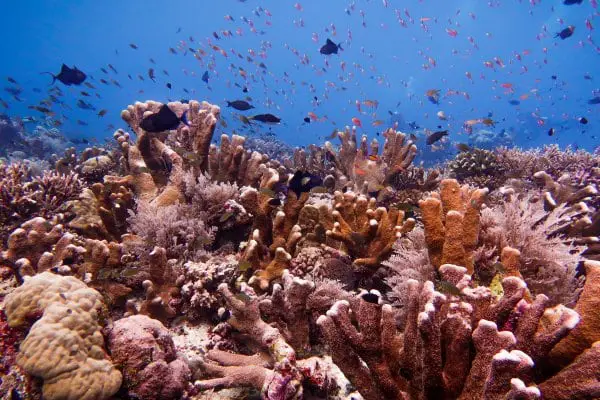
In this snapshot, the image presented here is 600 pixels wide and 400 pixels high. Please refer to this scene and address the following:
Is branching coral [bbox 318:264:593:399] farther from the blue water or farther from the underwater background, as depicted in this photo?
the blue water

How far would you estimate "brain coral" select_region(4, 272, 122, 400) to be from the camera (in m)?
2.24

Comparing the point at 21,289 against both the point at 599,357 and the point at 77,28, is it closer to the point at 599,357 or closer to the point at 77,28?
the point at 599,357

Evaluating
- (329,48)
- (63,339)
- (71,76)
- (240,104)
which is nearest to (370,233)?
(63,339)

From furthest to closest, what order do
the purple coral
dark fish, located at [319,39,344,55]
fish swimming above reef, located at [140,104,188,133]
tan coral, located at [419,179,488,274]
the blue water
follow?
the blue water → dark fish, located at [319,39,344,55] → fish swimming above reef, located at [140,104,188,133] → tan coral, located at [419,179,488,274] → the purple coral

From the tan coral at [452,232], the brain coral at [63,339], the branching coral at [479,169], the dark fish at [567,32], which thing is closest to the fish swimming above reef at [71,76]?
the brain coral at [63,339]

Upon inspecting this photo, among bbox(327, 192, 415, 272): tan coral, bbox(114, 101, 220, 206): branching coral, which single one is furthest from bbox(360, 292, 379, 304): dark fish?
bbox(114, 101, 220, 206): branching coral

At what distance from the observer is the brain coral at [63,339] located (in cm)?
224

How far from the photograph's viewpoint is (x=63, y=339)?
92.4 inches

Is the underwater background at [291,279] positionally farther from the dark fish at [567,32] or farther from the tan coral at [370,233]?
the dark fish at [567,32]

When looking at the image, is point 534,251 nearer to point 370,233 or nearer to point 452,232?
point 452,232

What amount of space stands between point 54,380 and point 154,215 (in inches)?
96.0

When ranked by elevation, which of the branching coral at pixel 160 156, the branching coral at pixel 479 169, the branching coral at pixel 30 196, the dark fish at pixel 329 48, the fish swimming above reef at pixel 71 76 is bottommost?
the branching coral at pixel 30 196

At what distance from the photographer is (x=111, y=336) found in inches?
107

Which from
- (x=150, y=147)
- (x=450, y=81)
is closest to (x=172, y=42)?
(x=450, y=81)
